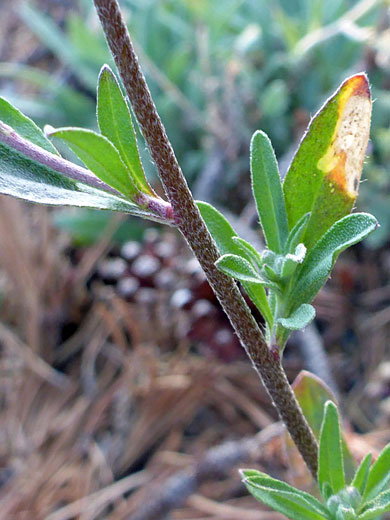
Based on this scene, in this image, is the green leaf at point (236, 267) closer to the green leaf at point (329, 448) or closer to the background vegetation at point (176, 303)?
the green leaf at point (329, 448)

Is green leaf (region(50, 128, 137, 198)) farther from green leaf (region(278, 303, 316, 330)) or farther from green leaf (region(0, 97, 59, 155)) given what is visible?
green leaf (region(278, 303, 316, 330))

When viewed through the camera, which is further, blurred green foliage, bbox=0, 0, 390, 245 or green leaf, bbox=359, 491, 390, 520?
blurred green foliage, bbox=0, 0, 390, 245

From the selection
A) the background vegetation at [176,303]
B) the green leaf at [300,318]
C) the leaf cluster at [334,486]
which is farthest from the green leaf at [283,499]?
the background vegetation at [176,303]

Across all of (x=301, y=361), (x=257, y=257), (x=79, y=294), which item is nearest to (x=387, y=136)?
(x=301, y=361)

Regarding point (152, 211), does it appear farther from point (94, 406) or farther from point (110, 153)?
point (94, 406)

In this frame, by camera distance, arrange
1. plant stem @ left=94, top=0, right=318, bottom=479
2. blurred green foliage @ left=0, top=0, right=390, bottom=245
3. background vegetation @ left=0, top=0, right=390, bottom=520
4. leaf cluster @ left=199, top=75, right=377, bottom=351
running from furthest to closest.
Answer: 1. blurred green foliage @ left=0, top=0, right=390, bottom=245
2. background vegetation @ left=0, top=0, right=390, bottom=520
3. leaf cluster @ left=199, top=75, right=377, bottom=351
4. plant stem @ left=94, top=0, right=318, bottom=479

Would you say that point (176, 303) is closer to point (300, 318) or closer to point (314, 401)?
point (314, 401)

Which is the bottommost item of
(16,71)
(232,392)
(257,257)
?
(232,392)

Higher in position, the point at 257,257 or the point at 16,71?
the point at 16,71

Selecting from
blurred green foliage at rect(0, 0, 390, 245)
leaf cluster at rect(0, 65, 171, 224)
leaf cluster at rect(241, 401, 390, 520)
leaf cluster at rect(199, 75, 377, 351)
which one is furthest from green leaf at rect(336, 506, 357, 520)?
Answer: blurred green foliage at rect(0, 0, 390, 245)
